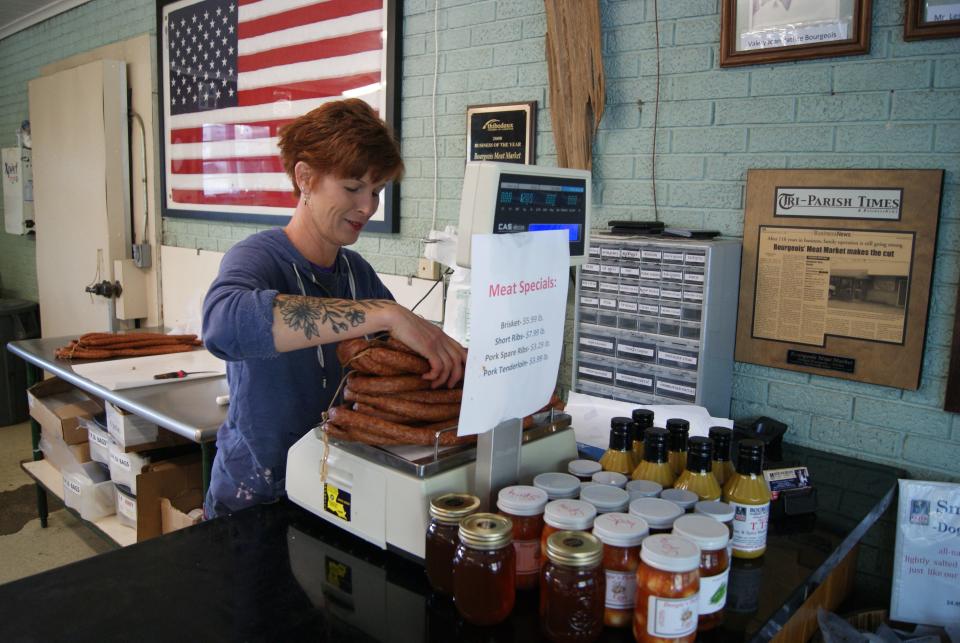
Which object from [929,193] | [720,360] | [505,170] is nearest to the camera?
[505,170]

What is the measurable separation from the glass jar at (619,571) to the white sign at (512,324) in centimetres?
25

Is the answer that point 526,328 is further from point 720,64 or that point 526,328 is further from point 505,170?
point 720,64

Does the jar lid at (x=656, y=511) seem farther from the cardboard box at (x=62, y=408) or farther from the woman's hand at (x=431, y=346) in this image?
the cardboard box at (x=62, y=408)

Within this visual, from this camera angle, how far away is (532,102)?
267 centimetres

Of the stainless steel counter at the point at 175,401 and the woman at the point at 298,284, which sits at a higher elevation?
the woman at the point at 298,284

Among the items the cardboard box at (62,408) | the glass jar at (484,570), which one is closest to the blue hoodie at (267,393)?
the glass jar at (484,570)

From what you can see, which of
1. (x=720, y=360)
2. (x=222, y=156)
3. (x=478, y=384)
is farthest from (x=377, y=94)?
(x=478, y=384)

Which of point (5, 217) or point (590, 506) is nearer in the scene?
point (590, 506)

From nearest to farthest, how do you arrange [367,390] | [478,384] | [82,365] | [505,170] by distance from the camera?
[478,384] → [505,170] → [367,390] → [82,365]

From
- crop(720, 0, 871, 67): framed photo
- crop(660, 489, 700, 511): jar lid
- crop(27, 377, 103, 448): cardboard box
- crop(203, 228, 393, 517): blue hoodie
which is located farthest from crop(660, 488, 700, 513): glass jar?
→ crop(27, 377, 103, 448): cardboard box

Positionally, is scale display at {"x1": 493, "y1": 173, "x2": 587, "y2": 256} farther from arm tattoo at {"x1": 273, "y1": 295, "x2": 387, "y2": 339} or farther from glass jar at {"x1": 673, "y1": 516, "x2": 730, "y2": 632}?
glass jar at {"x1": 673, "y1": 516, "x2": 730, "y2": 632}

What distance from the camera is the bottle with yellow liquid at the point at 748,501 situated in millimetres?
1270

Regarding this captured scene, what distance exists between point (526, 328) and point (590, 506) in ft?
0.98

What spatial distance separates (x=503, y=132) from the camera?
2779 millimetres
